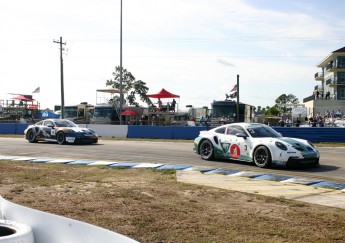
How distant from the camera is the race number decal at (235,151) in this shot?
12.3 m

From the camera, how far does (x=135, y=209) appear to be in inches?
237

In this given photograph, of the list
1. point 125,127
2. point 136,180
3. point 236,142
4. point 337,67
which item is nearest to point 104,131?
point 125,127

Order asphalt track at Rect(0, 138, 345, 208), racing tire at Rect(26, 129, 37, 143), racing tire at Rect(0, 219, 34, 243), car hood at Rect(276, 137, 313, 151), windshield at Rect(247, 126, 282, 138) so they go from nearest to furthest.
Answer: racing tire at Rect(0, 219, 34, 243) < asphalt track at Rect(0, 138, 345, 208) < car hood at Rect(276, 137, 313, 151) < windshield at Rect(247, 126, 282, 138) < racing tire at Rect(26, 129, 37, 143)

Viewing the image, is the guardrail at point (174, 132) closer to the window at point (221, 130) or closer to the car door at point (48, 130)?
the car door at point (48, 130)

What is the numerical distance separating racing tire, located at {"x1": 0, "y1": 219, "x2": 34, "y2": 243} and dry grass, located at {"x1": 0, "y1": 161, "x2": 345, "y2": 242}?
1.54 m

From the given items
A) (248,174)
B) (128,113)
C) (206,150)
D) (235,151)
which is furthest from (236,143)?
(128,113)

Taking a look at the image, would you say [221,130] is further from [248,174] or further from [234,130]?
[248,174]

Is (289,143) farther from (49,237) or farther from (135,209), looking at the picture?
(49,237)

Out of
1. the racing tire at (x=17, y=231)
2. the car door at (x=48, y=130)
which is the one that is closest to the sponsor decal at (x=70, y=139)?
the car door at (x=48, y=130)

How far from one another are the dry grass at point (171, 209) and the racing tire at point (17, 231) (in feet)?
5.04

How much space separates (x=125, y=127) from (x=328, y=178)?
19517 mm

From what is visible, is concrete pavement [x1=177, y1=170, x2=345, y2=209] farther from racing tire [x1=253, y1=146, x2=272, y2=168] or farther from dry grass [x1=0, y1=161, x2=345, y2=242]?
racing tire [x1=253, y1=146, x2=272, y2=168]

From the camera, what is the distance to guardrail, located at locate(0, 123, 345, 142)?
23.1 metres

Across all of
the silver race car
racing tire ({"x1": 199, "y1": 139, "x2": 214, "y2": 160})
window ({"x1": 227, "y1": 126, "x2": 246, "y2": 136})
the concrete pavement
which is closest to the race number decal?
window ({"x1": 227, "y1": 126, "x2": 246, "y2": 136})
